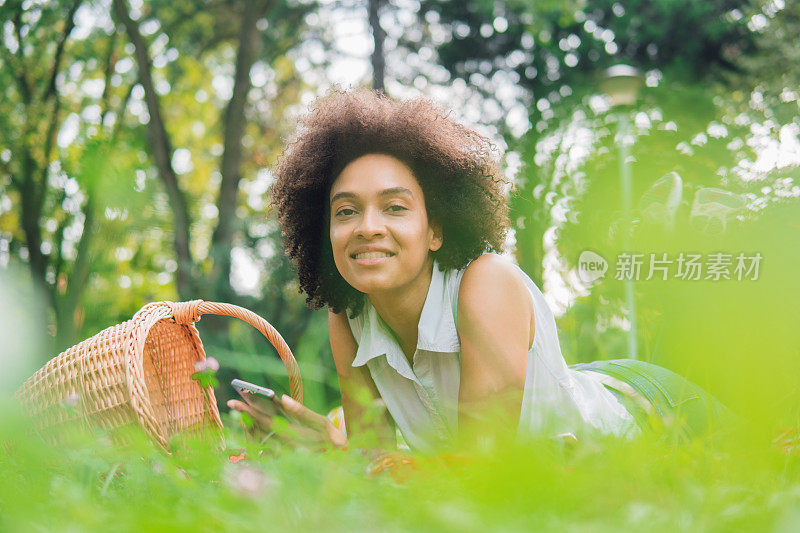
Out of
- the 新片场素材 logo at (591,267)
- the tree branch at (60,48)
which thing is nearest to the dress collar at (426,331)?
the 新片场素材 logo at (591,267)

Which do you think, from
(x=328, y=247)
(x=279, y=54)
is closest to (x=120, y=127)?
(x=279, y=54)

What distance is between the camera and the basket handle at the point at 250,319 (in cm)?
237

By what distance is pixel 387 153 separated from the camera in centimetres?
225

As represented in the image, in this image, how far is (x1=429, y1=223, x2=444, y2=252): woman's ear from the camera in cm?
233

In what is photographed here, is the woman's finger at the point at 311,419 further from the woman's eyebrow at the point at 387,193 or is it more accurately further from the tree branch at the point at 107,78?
the tree branch at the point at 107,78

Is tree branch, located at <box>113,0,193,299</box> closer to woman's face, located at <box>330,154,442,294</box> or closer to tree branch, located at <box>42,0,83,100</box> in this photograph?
tree branch, located at <box>42,0,83,100</box>

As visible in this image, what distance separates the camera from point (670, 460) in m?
1.16

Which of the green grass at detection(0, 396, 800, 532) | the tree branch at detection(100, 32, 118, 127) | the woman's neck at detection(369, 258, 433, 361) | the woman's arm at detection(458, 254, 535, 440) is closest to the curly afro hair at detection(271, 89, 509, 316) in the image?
the woman's neck at detection(369, 258, 433, 361)

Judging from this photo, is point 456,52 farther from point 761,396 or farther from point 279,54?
point 761,396

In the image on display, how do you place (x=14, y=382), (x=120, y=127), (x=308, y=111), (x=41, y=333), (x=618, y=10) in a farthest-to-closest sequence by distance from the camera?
(x=618, y=10)
(x=120, y=127)
(x=41, y=333)
(x=308, y=111)
(x=14, y=382)

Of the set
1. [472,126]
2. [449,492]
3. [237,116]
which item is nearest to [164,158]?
[237,116]

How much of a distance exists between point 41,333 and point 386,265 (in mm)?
5480

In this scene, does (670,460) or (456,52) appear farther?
(456,52)

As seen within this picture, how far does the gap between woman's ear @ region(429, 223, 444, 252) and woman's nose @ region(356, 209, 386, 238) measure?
28 cm
